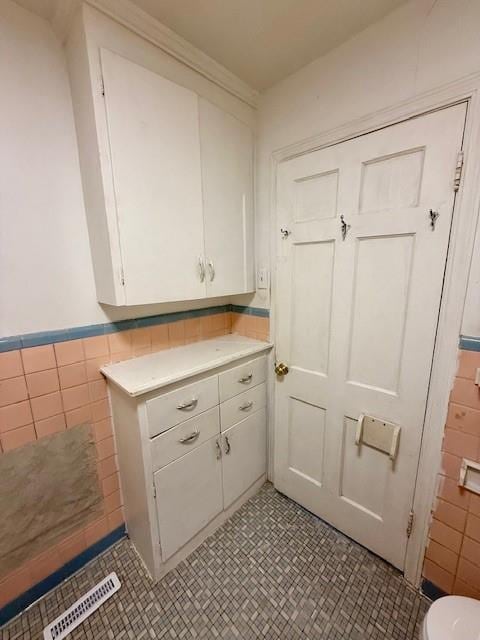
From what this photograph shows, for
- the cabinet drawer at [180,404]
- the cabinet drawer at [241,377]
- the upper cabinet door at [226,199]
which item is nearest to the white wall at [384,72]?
the upper cabinet door at [226,199]

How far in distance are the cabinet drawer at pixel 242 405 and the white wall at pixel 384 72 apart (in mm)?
1046

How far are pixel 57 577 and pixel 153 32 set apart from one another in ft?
7.84

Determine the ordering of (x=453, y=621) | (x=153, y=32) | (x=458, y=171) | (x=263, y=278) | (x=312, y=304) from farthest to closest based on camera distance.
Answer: (x=263, y=278), (x=312, y=304), (x=153, y=32), (x=458, y=171), (x=453, y=621)

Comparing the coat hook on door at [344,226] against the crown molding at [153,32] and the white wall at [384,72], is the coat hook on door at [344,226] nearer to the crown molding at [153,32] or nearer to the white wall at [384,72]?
the white wall at [384,72]

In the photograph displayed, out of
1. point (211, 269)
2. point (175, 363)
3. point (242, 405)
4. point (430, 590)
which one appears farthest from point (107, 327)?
point (430, 590)

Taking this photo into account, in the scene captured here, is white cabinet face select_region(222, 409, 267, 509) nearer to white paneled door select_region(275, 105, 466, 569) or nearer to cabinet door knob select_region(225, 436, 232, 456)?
cabinet door knob select_region(225, 436, 232, 456)

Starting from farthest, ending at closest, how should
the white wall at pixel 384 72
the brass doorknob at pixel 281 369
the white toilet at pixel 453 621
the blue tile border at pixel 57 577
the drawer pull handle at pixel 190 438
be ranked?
the brass doorknob at pixel 281 369, the drawer pull handle at pixel 190 438, the blue tile border at pixel 57 577, the white wall at pixel 384 72, the white toilet at pixel 453 621

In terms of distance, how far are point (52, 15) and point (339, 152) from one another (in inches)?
48.0

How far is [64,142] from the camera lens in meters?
1.09

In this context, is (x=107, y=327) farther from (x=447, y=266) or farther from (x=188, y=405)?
(x=447, y=266)

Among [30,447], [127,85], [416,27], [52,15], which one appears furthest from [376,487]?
[52,15]

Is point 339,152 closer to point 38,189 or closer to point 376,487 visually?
point 38,189

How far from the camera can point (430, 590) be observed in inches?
45.8

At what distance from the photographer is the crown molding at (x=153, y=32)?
3.04 feet
